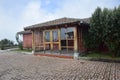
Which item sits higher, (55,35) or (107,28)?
(107,28)

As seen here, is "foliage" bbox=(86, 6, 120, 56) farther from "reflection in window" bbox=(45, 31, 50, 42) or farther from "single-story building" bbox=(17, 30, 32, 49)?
"single-story building" bbox=(17, 30, 32, 49)

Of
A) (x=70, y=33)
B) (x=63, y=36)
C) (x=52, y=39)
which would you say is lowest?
(x=52, y=39)

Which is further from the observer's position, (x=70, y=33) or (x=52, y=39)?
(x=52, y=39)

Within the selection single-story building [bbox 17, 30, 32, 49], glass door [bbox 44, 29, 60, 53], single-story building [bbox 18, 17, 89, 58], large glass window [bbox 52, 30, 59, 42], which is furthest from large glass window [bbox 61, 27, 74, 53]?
single-story building [bbox 17, 30, 32, 49]

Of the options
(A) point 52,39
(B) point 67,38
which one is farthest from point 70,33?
(A) point 52,39

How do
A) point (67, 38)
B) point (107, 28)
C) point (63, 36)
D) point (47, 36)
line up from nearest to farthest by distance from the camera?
point (107, 28) → point (67, 38) → point (63, 36) → point (47, 36)

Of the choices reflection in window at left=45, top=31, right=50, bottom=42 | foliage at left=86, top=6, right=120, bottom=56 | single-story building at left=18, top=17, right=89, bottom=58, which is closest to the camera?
foliage at left=86, top=6, right=120, bottom=56

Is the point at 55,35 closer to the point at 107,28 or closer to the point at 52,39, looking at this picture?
the point at 52,39

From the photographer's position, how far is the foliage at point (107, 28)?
10.0 metres

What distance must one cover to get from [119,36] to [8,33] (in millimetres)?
21948

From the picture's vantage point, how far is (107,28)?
1016 cm

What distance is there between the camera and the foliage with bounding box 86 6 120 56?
10031 mm

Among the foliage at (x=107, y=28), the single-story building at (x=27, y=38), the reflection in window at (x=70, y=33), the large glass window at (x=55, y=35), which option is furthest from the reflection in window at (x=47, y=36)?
the single-story building at (x=27, y=38)

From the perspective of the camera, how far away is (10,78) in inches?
263
